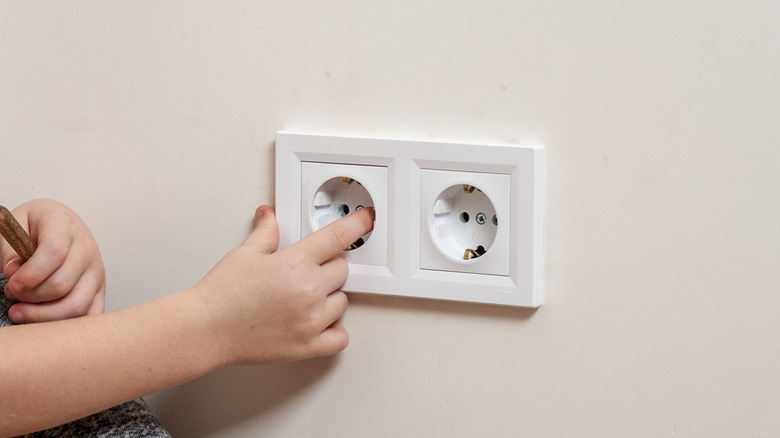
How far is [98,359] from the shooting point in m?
0.48

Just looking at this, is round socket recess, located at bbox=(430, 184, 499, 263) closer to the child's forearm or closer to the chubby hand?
the chubby hand

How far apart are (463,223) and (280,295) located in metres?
0.12

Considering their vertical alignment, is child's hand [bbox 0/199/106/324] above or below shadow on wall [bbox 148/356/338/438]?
above

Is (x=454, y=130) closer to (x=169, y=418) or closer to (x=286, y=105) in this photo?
(x=286, y=105)

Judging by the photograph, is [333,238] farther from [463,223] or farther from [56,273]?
[56,273]

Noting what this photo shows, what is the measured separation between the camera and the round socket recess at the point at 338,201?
541mm

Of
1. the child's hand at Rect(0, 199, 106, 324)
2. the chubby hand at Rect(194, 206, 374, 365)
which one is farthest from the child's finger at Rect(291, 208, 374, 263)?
the child's hand at Rect(0, 199, 106, 324)

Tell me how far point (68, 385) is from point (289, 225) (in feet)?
0.55

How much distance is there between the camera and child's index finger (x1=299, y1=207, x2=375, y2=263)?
0.51 metres

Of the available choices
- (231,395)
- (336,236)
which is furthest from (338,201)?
(231,395)

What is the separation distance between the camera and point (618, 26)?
459mm

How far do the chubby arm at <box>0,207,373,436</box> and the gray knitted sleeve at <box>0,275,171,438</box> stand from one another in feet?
0.19

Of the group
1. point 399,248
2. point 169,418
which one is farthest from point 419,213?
point 169,418

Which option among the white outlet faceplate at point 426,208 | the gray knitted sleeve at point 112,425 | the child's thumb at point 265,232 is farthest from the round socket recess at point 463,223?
the gray knitted sleeve at point 112,425
